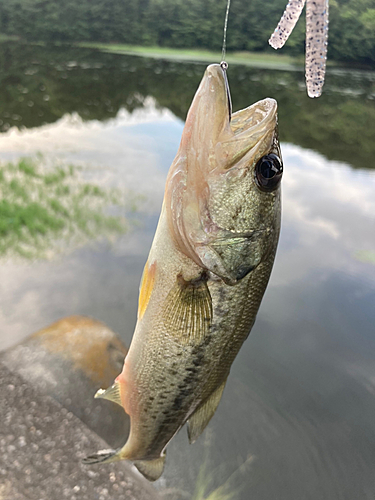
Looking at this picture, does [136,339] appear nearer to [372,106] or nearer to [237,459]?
[237,459]

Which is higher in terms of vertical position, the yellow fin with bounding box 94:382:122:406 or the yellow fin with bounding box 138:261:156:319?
the yellow fin with bounding box 138:261:156:319

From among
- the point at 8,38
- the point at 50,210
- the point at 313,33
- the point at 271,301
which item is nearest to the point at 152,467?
the point at 313,33

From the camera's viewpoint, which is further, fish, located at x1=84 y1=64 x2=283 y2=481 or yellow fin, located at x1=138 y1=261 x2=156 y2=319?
yellow fin, located at x1=138 y1=261 x2=156 y2=319

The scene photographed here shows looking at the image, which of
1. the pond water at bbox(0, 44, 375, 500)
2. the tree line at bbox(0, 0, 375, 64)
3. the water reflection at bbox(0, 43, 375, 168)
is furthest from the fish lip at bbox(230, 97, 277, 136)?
the tree line at bbox(0, 0, 375, 64)

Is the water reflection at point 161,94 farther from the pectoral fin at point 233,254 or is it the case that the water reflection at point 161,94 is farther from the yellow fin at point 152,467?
the pectoral fin at point 233,254

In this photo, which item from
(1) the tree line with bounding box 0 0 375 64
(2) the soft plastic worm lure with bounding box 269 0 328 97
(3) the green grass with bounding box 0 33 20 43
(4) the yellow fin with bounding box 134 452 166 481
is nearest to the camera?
(2) the soft plastic worm lure with bounding box 269 0 328 97

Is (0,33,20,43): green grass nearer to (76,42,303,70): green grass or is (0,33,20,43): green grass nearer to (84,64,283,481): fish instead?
(76,42,303,70): green grass

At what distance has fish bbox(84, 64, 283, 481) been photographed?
Answer: 4.56 feet

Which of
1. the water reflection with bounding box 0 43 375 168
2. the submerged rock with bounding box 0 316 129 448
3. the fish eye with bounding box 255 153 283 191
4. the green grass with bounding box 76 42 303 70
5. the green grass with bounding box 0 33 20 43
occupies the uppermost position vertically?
the fish eye with bounding box 255 153 283 191

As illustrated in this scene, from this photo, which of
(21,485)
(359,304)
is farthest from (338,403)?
(21,485)

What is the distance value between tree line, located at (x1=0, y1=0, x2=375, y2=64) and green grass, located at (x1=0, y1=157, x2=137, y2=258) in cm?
2130

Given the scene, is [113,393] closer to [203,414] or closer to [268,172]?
[203,414]

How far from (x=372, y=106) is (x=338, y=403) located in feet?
66.2

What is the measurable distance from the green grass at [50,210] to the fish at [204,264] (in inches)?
196
